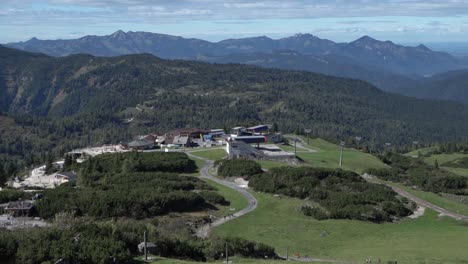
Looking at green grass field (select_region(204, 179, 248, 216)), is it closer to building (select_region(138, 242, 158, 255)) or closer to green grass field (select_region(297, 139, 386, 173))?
building (select_region(138, 242, 158, 255))

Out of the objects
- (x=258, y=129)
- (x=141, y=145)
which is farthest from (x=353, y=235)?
(x=258, y=129)

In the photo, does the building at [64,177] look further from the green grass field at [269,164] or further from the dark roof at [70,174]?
the green grass field at [269,164]

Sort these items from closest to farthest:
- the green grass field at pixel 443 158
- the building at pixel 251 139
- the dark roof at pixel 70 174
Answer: the dark roof at pixel 70 174 < the building at pixel 251 139 < the green grass field at pixel 443 158

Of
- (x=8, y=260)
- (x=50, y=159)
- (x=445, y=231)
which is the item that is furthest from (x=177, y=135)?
(x=8, y=260)

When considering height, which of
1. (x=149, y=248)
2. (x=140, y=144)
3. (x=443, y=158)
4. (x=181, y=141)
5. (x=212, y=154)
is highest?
(x=149, y=248)

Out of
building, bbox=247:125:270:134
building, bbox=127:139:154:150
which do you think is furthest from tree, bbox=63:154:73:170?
building, bbox=247:125:270:134

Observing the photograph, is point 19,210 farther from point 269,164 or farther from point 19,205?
point 269,164

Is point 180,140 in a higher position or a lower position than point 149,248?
lower

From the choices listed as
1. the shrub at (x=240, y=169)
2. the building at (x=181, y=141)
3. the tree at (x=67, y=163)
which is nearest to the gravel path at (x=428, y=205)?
the shrub at (x=240, y=169)
